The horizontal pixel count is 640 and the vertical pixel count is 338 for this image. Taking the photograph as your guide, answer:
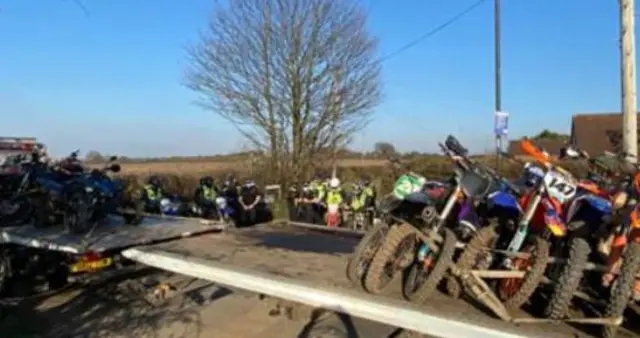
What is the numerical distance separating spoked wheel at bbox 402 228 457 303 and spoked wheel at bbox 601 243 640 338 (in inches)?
39.6

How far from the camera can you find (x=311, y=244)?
6.69 m

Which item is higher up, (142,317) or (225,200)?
(225,200)

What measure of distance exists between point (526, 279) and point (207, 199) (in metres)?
11.1

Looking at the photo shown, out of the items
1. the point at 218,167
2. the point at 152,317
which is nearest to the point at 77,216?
the point at 152,317

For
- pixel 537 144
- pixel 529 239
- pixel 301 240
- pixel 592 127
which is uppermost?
pixel 592 127

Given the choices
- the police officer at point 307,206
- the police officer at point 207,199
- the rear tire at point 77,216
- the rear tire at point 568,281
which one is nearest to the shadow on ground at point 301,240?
the rear tire at point 77,216

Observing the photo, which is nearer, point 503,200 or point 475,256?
point 475,256

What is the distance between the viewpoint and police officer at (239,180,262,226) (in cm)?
1396

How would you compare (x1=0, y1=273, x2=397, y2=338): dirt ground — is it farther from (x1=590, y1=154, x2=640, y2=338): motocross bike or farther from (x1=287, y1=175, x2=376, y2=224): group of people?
(x1=287, y1=175, x2=376, y2=224): group of people

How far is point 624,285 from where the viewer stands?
12.1ft

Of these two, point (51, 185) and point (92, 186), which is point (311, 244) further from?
point (51, 185)

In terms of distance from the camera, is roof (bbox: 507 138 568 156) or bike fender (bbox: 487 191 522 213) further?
roof (bbox: 507 138 568 156)

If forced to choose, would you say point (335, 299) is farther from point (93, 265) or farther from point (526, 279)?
point (93, 265)

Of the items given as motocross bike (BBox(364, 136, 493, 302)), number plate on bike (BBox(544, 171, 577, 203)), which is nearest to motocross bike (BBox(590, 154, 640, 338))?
number plate on bike (BBox(544, 171, 577, 203))
